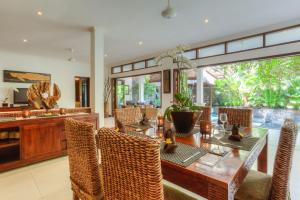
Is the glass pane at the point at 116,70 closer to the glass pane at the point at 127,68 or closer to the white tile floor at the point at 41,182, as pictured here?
the glass pane at the point at 127,68

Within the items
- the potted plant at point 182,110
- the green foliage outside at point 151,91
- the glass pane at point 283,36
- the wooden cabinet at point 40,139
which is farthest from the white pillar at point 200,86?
the wooden cabinet at point 40,139

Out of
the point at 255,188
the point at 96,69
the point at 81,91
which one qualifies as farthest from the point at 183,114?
the point at 81,91

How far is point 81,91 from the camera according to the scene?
8.62 metres

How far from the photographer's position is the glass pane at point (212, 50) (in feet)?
16.5

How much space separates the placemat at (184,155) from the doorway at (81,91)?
8.00m

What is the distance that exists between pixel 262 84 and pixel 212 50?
2634mm

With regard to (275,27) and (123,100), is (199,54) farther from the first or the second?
(123,100)

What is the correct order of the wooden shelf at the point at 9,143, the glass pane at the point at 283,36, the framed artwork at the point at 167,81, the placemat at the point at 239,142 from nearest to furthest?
the placemat at the point at 239,142 < the wooden shelf at the point at 9,143 < the glass pane at the point at 283,36 < the framed artwork at the point at 167,81

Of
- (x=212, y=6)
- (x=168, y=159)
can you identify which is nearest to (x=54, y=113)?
(x=168, y=159)

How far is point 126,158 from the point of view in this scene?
924mm

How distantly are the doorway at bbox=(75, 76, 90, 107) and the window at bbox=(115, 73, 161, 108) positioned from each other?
1.52m

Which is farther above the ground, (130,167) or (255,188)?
(130,167)

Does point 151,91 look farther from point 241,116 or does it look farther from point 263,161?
point 263,161

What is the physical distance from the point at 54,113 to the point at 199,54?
4.34 m
